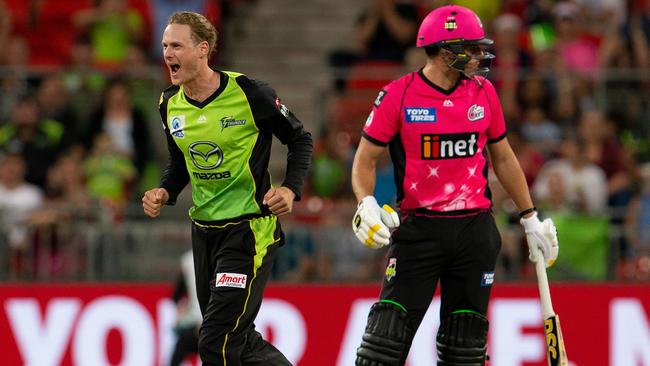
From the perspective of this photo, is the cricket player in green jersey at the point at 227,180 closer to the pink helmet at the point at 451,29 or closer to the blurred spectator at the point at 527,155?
the pink helmet at the point at 451,29

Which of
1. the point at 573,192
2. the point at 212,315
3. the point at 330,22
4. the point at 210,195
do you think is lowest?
the point at 212,315

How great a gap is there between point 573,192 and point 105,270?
4.46 m

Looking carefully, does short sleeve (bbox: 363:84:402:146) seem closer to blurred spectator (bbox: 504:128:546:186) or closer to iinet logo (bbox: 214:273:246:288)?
iinet logo (bbox: 214:273:246:288)

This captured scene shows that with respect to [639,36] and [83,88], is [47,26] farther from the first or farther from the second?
[639,36]

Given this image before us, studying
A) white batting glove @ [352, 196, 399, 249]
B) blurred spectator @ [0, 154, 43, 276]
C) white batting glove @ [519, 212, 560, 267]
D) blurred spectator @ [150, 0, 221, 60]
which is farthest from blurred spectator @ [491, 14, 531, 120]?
white batting glove @ [352, 196, 399, 249]

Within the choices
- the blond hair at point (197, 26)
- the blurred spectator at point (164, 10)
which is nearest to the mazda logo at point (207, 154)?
the blond hair at point (197, 26)

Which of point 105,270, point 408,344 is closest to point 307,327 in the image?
point 105,270

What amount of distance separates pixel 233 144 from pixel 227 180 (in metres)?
0.22

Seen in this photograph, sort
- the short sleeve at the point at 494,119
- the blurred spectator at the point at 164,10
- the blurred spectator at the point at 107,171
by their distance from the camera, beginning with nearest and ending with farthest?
the short sleeve at the point at 494,119, the blurred spectator at the point at 107,171, the blurred spectator at the point at 164,10

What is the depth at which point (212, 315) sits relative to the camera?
27.6 feet

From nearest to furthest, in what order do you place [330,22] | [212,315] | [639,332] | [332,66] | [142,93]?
1. [212,315]
2. [639,332]
3. [142,93]
4. [332,66]
5. [330,22]

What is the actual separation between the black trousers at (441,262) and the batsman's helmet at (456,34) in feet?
3.20

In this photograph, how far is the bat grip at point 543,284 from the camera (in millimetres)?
9102

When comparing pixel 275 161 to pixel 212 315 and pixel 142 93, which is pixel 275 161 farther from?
pixel 212 315
